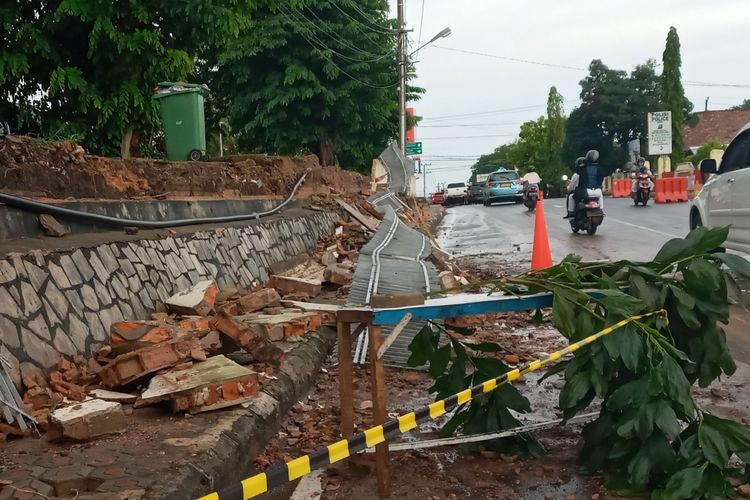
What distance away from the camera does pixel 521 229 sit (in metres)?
18.4

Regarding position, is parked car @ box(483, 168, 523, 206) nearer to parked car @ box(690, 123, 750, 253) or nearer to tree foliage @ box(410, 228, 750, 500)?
parked car @ box(690, 123, 750, 253)

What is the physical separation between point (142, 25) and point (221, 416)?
9656mm

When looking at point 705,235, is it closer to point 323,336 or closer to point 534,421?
point 534,421

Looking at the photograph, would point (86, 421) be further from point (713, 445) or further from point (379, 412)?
point (713, 445)

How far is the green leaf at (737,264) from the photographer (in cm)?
328

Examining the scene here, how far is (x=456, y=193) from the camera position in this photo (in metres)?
50.6

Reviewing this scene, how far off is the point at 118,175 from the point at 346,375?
5.06 m

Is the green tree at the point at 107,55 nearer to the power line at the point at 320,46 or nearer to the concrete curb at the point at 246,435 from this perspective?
the concrete curb at the point at 246,435

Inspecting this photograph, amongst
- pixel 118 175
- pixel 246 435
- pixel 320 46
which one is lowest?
pixel 246 435

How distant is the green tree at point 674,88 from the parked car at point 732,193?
158 ft

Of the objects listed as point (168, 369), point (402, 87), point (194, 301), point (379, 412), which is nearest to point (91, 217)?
point (194, 301)

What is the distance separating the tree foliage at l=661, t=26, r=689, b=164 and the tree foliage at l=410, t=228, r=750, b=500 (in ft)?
178

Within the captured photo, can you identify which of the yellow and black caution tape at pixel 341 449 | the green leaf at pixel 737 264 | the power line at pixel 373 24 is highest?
the power line at pixel 373 24

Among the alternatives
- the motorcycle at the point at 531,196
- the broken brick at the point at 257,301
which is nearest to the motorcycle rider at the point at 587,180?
the broken brick at the point at 257,301
